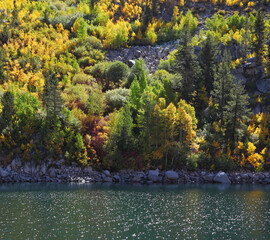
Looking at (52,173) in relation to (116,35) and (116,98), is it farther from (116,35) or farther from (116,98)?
(116,35)

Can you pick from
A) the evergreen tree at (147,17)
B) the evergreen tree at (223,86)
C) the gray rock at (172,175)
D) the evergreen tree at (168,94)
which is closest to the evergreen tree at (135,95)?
the evergreen tree at (168,94)

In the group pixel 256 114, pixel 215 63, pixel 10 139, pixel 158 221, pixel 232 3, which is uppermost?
pixel 232 3

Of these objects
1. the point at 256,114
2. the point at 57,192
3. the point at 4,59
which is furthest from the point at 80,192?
the point at 4,59

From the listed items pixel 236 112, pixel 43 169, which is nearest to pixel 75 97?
pixel 43 169

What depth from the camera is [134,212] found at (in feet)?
126

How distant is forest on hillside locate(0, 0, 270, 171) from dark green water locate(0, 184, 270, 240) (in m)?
12.2

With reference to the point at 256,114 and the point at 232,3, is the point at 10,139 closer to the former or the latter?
the point at 256,114

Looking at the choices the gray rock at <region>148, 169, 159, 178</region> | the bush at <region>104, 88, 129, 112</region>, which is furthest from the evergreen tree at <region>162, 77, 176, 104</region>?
the gray rock at <region>148, 169, 159, 178</region>

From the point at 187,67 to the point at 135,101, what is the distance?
16.3 metres

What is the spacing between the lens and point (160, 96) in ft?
258

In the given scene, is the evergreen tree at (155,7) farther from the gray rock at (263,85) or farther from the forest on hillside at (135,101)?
the gray rock at (263,85)

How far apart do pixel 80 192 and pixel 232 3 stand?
11575 centimetres

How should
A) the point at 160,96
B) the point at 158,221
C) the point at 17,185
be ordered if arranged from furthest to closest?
the point at 160,96 → the point at 17,185 → the point at 158,221

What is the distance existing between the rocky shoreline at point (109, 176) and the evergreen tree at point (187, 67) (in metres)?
22.4
